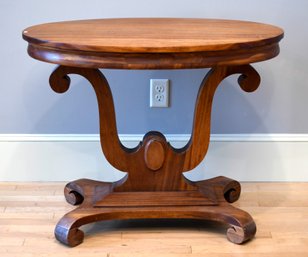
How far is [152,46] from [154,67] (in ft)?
0.20

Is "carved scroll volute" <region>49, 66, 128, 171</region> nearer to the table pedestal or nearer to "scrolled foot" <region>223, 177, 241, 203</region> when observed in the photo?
the table pedestal

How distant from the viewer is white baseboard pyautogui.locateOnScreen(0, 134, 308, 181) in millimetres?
2416

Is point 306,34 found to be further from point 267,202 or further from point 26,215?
point 26,215

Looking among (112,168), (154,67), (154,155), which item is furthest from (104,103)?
(112,168)

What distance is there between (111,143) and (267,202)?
658mm

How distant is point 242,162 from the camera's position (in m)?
2.46

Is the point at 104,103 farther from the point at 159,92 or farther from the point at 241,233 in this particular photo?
the point at 241,233

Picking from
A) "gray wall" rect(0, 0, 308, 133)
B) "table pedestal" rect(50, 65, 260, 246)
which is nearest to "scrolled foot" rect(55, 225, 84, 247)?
"table pedestal" rect(50, 65, 260, 246)

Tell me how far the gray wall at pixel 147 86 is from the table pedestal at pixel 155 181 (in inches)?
13.9

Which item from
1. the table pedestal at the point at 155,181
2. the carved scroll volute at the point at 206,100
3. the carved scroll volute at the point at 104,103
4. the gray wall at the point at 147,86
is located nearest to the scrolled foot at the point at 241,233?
the table pedestal at the point at 155,181

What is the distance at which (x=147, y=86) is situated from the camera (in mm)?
2352

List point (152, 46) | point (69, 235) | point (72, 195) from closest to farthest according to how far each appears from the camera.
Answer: point (152, 46)
point (69, 235)
point (72, 195)

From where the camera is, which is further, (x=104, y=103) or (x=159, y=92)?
(x=159, y=92)

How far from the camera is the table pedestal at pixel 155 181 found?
196cm
